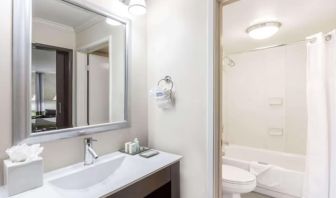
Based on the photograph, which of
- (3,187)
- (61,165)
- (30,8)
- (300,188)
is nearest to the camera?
(3,187)

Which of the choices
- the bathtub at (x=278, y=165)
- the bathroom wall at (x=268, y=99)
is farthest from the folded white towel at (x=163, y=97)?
the bathroom wall at (x=268, y=99)

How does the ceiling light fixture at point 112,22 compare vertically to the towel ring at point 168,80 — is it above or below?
above

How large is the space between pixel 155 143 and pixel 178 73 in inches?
26.2

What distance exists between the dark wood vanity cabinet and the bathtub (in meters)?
1.37

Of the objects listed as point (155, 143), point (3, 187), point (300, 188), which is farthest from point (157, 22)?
point (300, 188)

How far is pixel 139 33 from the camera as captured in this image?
5.38 ft

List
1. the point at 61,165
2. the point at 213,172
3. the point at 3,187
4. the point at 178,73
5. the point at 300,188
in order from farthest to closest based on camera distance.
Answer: the point at 300,188
the point at 178,73
the point at 213,172
the point at 61,165
the point at 3,187

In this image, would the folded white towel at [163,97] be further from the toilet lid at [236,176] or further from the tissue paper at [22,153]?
the toilet lid at [236,176]

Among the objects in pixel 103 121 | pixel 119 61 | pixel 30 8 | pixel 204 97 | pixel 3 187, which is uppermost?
pixel 30 8

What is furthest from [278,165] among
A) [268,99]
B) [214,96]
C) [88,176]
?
[88,176]

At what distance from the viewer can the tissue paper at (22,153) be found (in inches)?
34.1

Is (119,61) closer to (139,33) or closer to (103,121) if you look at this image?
(139,33)

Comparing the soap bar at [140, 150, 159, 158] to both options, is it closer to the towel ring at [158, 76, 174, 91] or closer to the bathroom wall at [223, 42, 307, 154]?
the towel ring at [158, 76, 174, 91]

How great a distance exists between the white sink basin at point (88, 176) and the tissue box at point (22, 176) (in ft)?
0.34
